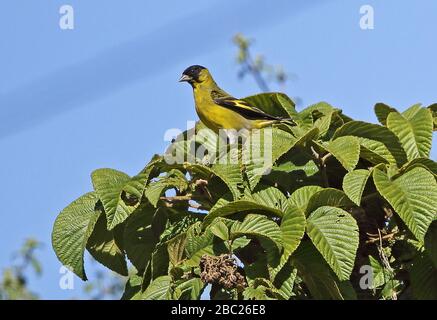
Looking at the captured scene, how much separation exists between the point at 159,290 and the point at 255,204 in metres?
0.58

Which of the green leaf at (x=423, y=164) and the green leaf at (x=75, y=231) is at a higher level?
the green leaf at (x=423, y=164)

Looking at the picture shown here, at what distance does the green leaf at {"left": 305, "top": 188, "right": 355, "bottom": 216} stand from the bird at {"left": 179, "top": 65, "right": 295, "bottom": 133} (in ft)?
7.23

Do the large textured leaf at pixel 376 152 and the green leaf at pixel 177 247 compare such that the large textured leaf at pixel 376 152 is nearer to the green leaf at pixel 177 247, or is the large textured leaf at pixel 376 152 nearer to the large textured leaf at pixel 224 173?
the large textured leaf at pixel 224 173

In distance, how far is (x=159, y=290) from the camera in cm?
439

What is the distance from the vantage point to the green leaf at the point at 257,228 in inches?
168

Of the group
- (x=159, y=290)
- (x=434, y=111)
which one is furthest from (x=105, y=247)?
(x=434, y=111)

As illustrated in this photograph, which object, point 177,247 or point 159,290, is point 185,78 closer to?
point 177,247

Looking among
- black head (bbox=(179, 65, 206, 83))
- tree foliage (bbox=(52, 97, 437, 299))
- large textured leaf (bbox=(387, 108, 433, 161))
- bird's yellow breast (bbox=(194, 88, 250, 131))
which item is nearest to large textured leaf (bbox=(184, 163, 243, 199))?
tree foliage (bbox=(52, 97, 437, 299))

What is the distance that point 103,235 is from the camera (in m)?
4.95

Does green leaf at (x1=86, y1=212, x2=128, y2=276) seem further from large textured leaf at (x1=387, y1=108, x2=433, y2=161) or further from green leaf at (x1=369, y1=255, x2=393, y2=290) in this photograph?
large textured leaf at (x1=387, y1=108, x2=433, y2=161)

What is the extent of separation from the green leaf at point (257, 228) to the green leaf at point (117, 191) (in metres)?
0.58

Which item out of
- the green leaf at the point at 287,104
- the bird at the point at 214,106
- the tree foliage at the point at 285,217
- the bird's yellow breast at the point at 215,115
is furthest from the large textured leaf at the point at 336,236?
the bird's yellow breast at the point at 215,115
